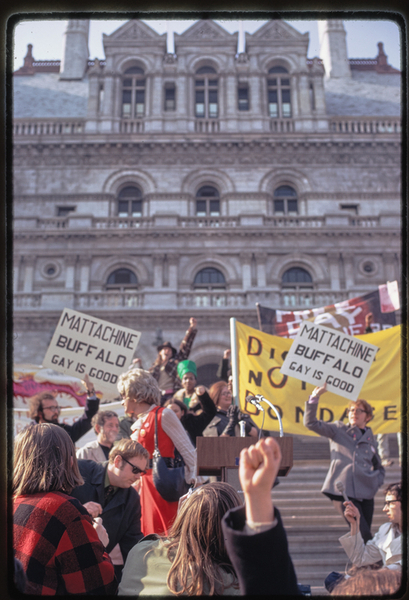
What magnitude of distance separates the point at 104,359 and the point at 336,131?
20281 mm

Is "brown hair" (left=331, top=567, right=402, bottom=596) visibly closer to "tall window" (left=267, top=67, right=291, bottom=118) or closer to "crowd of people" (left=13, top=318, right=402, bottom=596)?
"crowd of people" (left=13, top=318, right=402, bottom=596)

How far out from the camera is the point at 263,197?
24.9 metres

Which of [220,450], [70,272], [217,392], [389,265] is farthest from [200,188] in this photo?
[220,450]

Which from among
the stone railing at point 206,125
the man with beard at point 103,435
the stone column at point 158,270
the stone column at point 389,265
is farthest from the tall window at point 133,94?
the man with beard at point 103,435

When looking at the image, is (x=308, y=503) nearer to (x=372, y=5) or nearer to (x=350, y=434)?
(x=350, y=434)

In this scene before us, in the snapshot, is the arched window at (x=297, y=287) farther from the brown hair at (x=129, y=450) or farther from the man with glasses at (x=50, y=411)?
the brown hair at (x=129, y=450)

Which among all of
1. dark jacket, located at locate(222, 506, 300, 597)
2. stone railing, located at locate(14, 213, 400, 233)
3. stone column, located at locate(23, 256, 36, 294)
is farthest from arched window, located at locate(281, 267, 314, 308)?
dark jacket, located at locate(222, 506, 300, 597)

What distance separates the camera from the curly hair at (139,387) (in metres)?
5.44

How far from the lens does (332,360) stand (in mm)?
7801

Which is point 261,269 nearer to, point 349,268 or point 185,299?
point 185,299

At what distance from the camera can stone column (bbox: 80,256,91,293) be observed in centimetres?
2289

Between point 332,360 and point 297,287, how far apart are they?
1516cm

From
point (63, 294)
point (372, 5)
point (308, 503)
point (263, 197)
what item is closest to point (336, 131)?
point (263, 197)

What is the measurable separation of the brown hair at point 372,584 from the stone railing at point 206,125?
2498 centimetres
